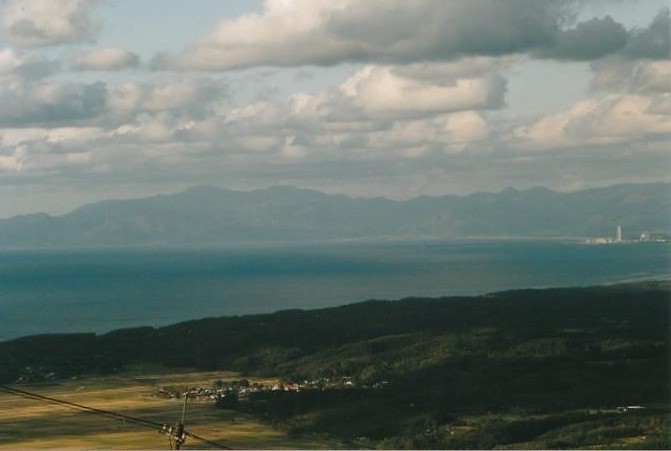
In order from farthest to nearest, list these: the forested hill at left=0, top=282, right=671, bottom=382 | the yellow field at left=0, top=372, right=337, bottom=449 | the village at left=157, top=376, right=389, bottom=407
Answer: the forested hill at left=0, top=282, right=671, bottom=382
the village at left=157, top=376, right=389, bottom=407
the yellow field at left=0, top=372, right=337, bottom=449

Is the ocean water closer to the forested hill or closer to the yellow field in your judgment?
the forested hill

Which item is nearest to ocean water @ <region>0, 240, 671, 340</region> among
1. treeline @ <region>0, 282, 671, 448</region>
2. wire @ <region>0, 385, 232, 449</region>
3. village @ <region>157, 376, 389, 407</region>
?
treeline @ <region>0, 282, 671, 448</region>

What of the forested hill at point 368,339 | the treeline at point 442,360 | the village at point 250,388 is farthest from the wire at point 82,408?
the forested hill at point 368,339

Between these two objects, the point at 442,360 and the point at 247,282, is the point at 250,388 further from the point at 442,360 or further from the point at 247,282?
the point at 247,282

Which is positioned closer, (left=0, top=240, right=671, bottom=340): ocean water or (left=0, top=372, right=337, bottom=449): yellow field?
(left=0, top=372, right=337, bottom=449): yellow field

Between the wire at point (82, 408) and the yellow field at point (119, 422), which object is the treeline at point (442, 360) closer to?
the yellow field at point (119, 422)

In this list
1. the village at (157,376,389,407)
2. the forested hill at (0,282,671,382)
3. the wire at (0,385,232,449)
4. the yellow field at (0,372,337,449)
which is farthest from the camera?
the forested hill at (0,282,671,382)

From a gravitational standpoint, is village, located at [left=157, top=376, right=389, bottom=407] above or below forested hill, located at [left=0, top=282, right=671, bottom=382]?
below

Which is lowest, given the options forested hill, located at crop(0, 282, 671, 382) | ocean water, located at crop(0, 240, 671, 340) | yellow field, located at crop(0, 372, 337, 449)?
yellow field, located at crop(0, 372, 337, 449)
